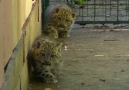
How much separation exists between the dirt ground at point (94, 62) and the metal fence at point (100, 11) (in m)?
0.55

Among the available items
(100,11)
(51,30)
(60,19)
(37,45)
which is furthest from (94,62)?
(100,11)

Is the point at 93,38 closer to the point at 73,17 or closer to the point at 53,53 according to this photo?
the point at 73,17

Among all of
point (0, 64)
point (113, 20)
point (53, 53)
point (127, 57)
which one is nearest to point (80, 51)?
point (127, 57)

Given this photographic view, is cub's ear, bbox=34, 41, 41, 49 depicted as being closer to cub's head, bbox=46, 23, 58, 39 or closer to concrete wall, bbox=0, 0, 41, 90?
concrete wall, bbox=0, 0, 41, 90

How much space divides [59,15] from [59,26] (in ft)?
0.66

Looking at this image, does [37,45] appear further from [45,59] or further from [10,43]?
[10,43]

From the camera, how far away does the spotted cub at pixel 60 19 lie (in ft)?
28.8

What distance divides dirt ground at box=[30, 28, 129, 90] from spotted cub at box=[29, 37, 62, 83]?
0.33ft

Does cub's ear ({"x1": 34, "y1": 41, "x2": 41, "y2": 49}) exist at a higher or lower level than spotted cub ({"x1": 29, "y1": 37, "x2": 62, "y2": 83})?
higher

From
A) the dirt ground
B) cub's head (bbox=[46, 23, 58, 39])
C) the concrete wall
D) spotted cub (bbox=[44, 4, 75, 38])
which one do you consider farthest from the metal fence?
the concrete wall

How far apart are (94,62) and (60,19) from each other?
2074 mm

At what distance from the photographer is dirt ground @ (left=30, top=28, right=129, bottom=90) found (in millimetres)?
5770

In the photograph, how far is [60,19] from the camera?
8.83m

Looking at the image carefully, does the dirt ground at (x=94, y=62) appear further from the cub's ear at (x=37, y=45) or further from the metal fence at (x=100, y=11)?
the metal fence at (x=100, y=11)
